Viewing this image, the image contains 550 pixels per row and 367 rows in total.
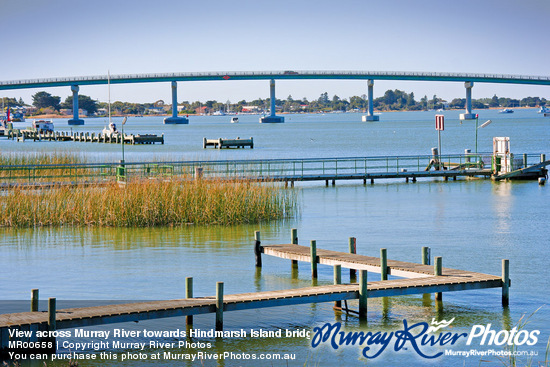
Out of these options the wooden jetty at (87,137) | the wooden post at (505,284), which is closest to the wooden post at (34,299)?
the wooden post at (505,284)

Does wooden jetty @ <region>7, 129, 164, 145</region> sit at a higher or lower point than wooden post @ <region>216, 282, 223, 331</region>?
higher

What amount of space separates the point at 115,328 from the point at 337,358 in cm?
425

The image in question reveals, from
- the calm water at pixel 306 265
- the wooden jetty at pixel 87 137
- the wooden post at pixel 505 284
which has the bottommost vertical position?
the calm water at pixel 306 265

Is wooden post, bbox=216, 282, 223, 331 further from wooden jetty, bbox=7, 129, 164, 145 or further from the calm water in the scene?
wooden jetty, bbox=7, 129, 164, 145

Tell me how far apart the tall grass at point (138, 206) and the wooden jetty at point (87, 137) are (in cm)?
6790

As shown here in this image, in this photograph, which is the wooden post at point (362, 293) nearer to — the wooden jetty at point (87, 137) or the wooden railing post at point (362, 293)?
the wooden railing post at point (362, 293)

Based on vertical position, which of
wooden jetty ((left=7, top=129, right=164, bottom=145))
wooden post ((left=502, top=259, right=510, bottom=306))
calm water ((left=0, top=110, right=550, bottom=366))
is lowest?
calm water ((left=0, top=110, right=550, bottom=366))

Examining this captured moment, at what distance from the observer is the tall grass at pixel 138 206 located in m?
26.5

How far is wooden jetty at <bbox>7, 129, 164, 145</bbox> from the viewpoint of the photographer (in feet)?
318

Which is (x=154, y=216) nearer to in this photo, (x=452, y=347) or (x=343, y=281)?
(x=343, y=281)

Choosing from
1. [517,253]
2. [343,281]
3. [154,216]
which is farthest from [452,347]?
[154,216]

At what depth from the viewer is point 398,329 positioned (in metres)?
14.8

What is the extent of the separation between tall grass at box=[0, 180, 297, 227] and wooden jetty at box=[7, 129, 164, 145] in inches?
2673

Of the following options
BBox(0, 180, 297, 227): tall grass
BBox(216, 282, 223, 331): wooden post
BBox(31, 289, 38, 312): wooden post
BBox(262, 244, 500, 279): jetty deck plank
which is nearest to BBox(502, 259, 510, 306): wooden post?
BBox(262, 244, 500, 279): jetty deck plank
